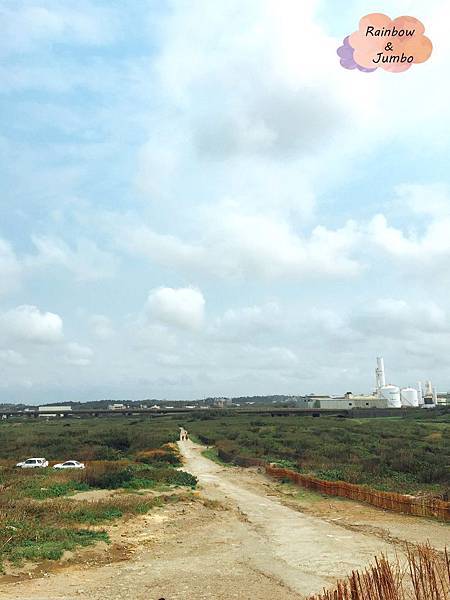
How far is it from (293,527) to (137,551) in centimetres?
767

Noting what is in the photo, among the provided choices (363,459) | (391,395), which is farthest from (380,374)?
(363,459)

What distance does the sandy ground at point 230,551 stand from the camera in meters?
14.4

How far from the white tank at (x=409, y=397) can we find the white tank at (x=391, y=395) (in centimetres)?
1093

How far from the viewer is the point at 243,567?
16562 millimetres

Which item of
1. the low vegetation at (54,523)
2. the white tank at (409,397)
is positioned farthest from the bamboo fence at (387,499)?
the white tank at (409,397)

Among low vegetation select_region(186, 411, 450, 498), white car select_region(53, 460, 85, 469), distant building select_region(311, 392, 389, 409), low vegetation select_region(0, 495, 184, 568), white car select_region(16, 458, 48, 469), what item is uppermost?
distant building select_region(311, 392, 389, 409)

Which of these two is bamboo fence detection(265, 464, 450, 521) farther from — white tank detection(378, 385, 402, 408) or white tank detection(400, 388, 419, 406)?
white tank detection(400, 388, 419, 406)

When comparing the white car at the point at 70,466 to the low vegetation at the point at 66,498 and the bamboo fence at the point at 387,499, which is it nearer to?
the low vegetation at the point at 66,498

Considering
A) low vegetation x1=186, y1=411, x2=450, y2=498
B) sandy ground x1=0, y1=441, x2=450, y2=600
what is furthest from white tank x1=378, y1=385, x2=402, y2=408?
sandy ground x1=0, y1=441, x2=450, y2=600

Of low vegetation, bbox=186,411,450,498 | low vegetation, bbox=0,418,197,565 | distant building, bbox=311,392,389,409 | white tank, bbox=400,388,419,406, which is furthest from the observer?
white tank, bbox=400,388,419,406

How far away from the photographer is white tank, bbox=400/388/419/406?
171250 millimetres

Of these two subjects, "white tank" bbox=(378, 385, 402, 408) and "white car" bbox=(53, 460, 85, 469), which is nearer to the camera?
"white car" bbox=(53, 460, 85, 469)

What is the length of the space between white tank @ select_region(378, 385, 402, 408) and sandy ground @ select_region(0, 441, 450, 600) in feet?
443

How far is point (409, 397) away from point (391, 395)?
17.4 metres
